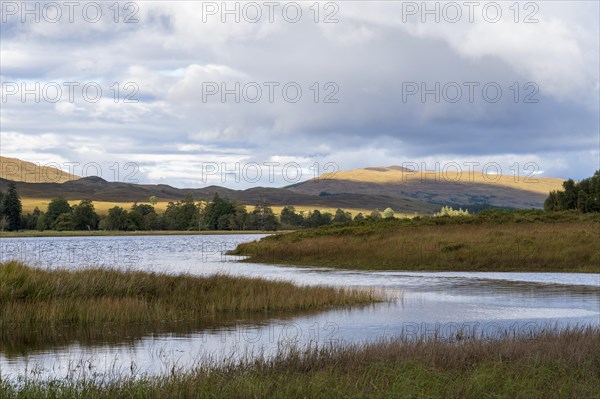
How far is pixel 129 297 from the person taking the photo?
97.0ft

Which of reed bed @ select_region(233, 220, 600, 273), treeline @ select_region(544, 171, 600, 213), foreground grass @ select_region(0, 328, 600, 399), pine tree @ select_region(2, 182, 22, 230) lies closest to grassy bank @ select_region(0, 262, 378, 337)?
foreground grass @ select_region(0, 328, 600, 399)

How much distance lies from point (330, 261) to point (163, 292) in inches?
1278

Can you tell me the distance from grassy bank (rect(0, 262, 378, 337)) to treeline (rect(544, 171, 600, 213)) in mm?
74960

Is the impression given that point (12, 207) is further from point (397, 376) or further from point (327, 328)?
point (397, 376)

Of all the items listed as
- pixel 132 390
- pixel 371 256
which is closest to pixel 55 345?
pixel 132 390

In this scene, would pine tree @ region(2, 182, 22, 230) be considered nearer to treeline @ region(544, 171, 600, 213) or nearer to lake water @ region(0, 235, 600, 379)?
treeline @ region(544, 171, 600, 213)

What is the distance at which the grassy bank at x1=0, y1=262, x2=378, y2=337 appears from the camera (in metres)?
26.7

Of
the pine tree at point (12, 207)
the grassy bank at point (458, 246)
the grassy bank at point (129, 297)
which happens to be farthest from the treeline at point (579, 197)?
the pine tree at point (12, 207)

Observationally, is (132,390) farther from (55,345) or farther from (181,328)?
(181,328)

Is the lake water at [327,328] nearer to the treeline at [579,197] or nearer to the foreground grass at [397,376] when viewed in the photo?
the foreground grass at [397,376]

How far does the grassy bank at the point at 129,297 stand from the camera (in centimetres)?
2672

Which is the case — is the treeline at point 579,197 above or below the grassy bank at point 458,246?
above

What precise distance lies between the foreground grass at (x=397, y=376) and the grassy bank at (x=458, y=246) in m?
34.3

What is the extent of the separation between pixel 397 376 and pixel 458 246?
44407 mm
